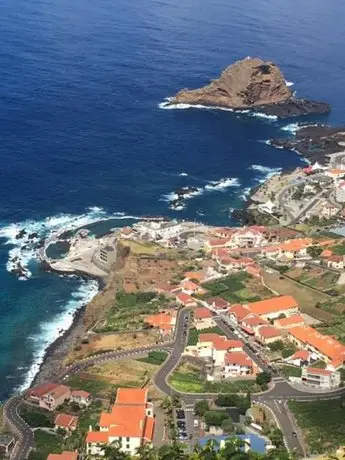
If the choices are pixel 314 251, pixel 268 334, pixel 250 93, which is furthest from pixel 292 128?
pixel 268 334

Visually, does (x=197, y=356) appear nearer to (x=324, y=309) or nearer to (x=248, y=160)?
(x=324, y=309)

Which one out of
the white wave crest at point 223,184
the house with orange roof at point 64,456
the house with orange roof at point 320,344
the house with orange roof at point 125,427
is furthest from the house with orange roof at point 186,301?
the white wave crest at point 223,184

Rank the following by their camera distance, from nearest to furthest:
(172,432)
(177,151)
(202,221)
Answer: (172,432), (202,221), (177,151)

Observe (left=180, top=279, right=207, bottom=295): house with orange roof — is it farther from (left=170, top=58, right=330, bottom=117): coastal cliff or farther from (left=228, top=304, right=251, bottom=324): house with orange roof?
(left=170, top=58, right=330, bottom=117): coastal cliff

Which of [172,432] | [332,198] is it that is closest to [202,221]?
[332,198]

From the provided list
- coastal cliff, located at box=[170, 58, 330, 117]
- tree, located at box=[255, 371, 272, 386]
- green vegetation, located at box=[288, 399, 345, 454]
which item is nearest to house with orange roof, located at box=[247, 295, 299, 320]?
tree, located at box=[255, 371, 272, 386]

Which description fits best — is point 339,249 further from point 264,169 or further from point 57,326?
point 264,169
